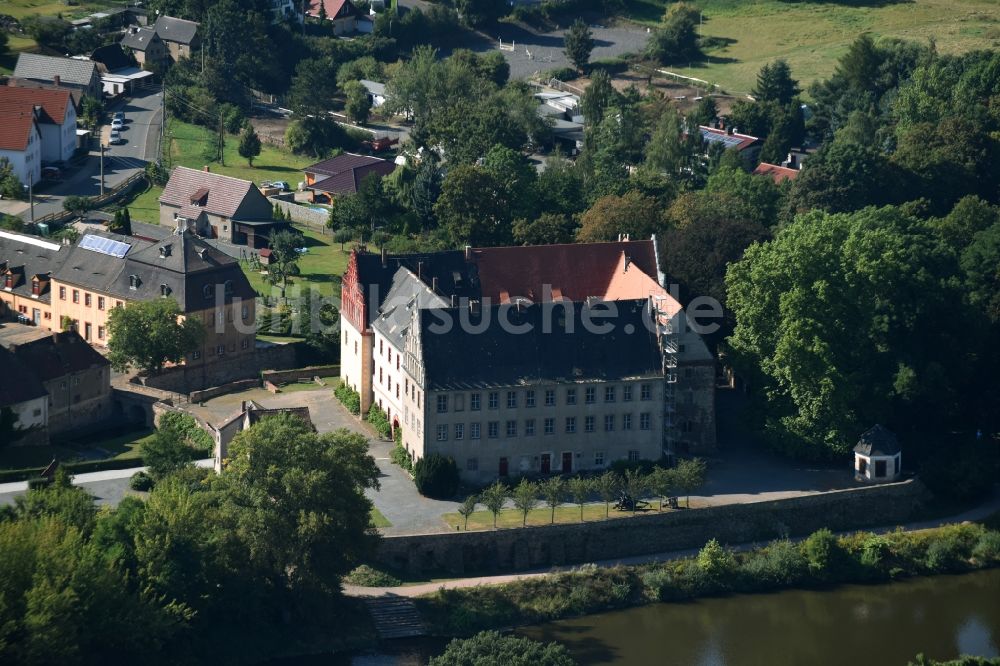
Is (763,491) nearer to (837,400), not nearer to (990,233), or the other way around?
(837,400)

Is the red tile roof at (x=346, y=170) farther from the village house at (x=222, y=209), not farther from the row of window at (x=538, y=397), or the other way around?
the row of window at (x=538, y=397)

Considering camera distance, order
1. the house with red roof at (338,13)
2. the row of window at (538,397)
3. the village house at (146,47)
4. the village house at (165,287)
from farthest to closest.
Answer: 1. the house with red roof at (338,13)
2. the village house at (146,47)
3. the village house at (165,287)
4. the row of window at (538,397)

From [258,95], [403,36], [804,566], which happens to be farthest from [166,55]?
[804,566]

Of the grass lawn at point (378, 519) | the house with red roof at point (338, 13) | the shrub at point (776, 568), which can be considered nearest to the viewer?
the grass lawn at point (378, 519)

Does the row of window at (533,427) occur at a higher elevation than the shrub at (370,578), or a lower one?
higher

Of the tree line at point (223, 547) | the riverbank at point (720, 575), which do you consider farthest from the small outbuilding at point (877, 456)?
the tree line at point (223, 547)

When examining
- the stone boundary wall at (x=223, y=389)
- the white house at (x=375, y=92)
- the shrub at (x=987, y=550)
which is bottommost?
the shrub at (x=987, y=550)
